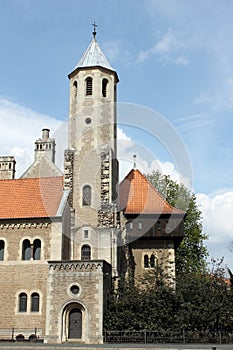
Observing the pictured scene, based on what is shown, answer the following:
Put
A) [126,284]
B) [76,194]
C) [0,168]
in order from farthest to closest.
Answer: [0,168] → [76,194] → [126,284]

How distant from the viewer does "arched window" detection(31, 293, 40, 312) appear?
28.8 metres

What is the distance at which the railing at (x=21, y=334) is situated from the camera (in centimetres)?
2789

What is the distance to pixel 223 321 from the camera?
27156 millimetres

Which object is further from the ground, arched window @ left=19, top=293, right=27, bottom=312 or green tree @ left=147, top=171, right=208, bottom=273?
green tree @ left=147, top=171, right=208, bottom=273

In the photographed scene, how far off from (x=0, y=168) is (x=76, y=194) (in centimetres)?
1345

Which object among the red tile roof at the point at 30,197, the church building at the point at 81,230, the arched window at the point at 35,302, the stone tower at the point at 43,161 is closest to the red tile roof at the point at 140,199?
the church building at the point at 81,230

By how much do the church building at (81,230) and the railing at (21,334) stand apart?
0.20 feet

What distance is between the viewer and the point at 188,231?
44125 millimetres

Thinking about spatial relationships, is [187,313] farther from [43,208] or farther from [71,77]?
[71,77]

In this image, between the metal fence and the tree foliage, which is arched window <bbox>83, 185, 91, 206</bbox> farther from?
the metal fence

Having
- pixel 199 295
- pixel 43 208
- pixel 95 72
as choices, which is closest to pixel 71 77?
pixel 95 72

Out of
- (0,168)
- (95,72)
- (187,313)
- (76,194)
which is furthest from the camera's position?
(0,168)

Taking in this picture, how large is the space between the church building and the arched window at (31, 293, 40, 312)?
0.21 feet

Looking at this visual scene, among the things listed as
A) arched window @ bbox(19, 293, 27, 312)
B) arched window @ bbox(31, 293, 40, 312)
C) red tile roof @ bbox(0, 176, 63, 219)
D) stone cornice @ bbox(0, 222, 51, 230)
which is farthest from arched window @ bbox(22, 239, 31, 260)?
arched window @ bbox(31, 293, 40, 312)
